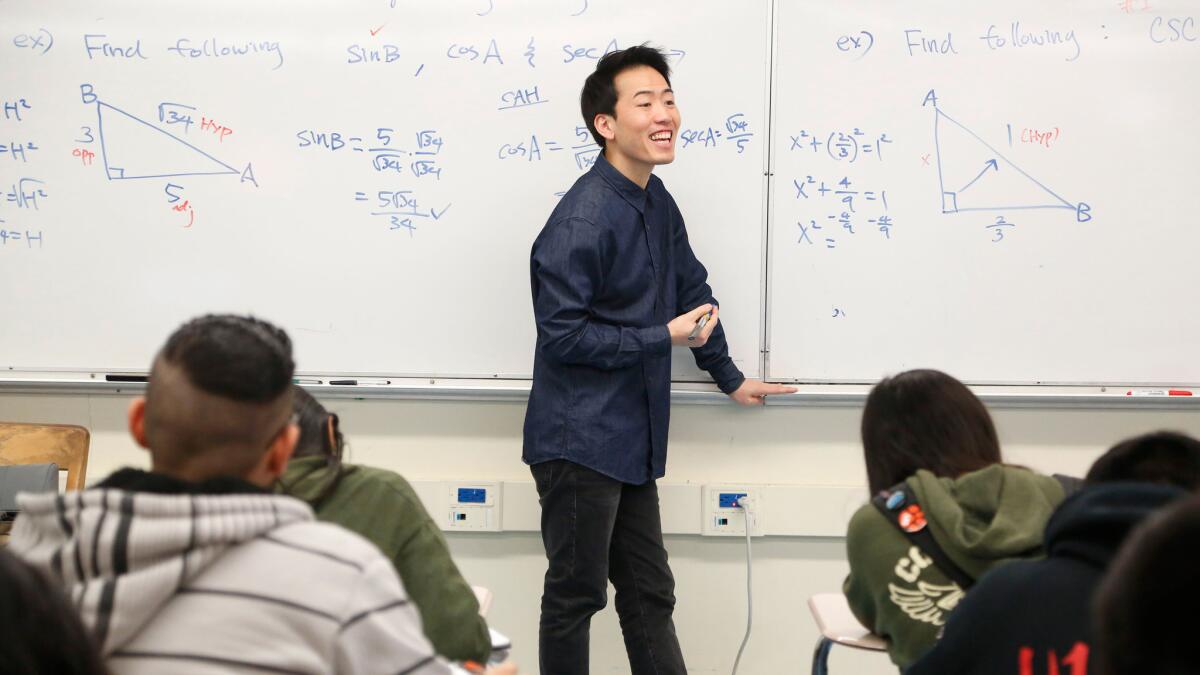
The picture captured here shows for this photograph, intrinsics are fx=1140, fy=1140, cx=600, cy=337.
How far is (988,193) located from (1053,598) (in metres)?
2.07

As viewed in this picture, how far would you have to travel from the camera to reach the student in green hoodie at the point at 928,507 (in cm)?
171

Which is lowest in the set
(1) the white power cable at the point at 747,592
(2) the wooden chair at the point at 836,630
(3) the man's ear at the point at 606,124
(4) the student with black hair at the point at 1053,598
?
(1) the white power cable at the point at 747,592

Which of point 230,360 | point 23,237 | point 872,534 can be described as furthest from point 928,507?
point 23,237

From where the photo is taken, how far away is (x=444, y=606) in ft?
5.51

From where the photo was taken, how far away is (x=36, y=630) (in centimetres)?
76

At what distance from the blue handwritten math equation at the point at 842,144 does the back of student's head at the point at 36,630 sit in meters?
2.54

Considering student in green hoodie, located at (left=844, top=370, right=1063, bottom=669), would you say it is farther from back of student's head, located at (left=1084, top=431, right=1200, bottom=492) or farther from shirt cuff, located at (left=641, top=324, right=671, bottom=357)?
shirt cuff, located at (left=641, top=324, right=671, bottom=357)

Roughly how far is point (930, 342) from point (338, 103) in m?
1.73

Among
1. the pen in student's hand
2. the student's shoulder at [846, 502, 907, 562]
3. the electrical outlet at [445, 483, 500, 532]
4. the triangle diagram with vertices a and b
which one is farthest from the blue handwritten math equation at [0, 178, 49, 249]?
the student's shoulder at [846, 502, 907, 562]

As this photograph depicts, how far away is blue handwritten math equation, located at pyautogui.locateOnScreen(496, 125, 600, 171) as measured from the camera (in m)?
3.08

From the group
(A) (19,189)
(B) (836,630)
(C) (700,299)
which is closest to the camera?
(B) (836,630)

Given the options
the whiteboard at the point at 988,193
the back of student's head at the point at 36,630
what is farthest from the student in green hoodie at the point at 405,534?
the whiteboard at the point at 988,193

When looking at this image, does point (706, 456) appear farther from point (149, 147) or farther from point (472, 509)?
point (149, 147)

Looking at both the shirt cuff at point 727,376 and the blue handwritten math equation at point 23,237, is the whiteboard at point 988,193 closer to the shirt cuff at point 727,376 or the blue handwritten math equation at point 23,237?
the shirt cuff at point 727,376
